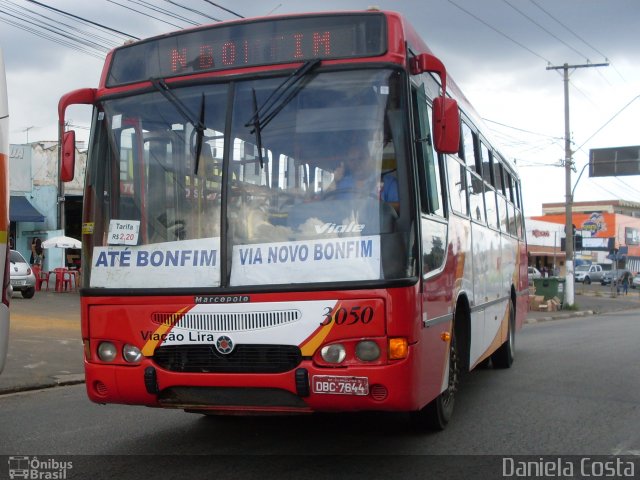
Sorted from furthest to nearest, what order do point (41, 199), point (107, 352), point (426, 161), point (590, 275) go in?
point (590, 275) → point (41, 199) → point (426, 161) → point (107, 352)

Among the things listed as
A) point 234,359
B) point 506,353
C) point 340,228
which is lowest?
point 506,353

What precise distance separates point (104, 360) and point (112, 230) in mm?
944

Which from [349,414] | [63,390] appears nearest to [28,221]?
[63,390]

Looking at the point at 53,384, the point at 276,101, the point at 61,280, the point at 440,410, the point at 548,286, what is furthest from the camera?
the point at 548,286

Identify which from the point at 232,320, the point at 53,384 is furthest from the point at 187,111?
the point at 53,384

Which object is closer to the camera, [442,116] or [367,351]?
[367,351]

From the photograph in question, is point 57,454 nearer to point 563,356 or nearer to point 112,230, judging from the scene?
point 112,230

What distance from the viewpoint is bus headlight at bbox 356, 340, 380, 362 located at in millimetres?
5078

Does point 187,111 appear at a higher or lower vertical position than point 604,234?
lower

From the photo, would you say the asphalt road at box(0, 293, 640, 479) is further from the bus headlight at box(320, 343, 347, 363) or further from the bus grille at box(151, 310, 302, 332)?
the bus grille at box(151, 310, 302, 332)

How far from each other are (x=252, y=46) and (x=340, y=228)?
1543 millimetres

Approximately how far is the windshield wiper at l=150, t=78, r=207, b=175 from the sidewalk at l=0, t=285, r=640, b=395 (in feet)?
16.7

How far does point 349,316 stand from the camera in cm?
507

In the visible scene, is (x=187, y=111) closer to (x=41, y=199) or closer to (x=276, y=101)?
(x=276, y=101)
